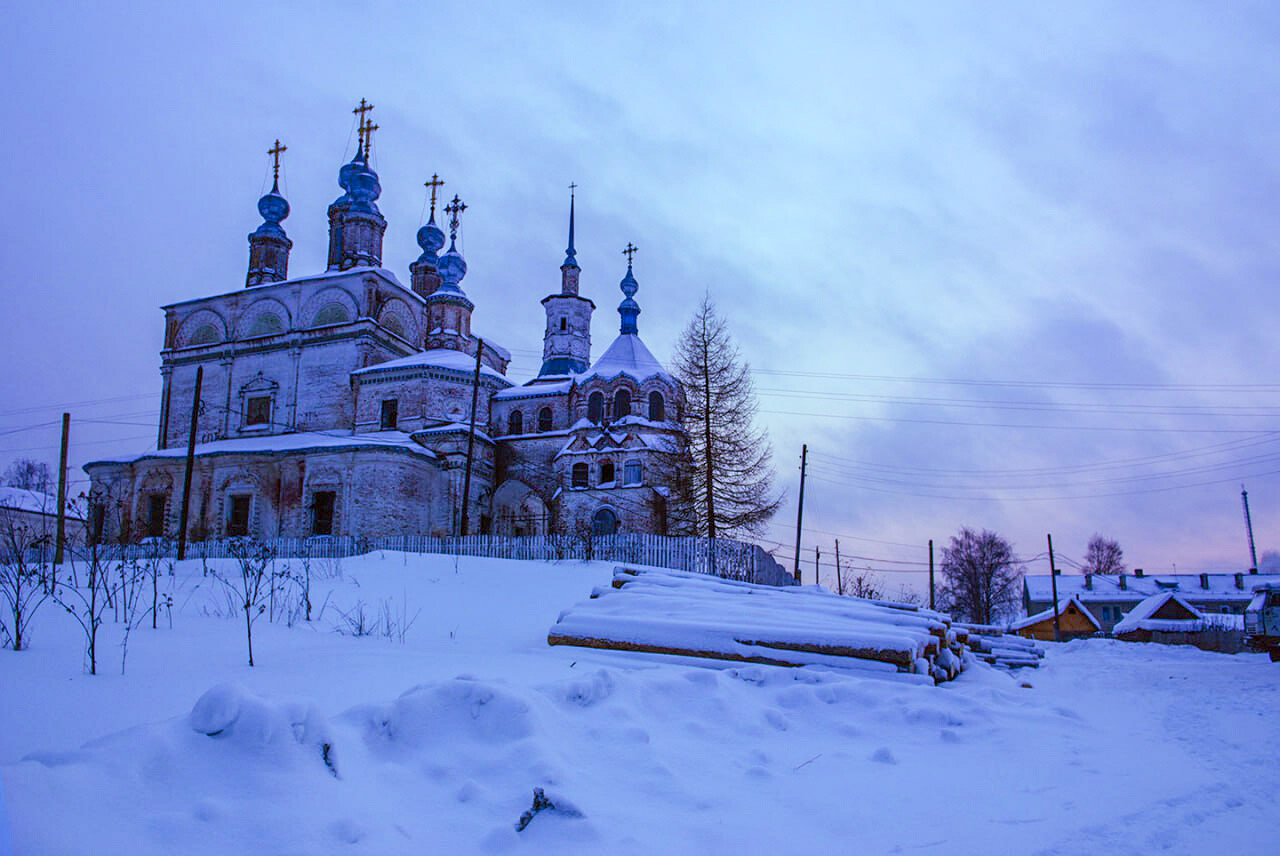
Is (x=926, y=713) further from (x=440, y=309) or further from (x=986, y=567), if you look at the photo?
(x=986, y=567)

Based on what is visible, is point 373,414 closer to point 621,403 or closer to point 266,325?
point 266,325

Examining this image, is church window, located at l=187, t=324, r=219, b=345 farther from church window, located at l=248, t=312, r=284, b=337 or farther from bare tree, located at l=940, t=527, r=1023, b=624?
bare tree, located at l=940, t=527, r=1023, b=624

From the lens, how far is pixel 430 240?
41469mm

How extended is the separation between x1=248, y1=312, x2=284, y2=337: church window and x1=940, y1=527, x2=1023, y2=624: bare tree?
4299 cm

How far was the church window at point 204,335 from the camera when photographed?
3716 cm

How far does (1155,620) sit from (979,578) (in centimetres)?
1537

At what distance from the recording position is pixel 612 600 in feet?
28.8

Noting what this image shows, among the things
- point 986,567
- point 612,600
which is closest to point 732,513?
point 612,600

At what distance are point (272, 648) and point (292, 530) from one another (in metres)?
25.3

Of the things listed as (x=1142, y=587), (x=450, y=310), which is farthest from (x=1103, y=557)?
(x=450, y=310)

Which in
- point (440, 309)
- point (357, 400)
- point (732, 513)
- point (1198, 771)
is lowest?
point (1198, 771)

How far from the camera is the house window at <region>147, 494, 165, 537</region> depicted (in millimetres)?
31219

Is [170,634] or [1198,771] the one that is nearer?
[1198,771]

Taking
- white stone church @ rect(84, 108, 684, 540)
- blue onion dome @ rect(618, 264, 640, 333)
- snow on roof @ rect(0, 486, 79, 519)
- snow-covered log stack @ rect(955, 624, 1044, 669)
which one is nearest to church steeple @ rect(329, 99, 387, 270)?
white stone church @ rect(84, 108, 684, 540)
